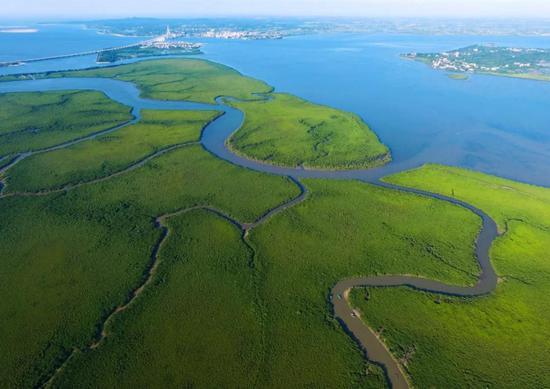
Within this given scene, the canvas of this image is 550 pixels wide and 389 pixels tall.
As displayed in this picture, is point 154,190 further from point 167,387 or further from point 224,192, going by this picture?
point 167,387

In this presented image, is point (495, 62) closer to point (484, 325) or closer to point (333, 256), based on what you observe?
point (333, 256)

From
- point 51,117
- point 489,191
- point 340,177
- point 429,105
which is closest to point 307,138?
point 340,177

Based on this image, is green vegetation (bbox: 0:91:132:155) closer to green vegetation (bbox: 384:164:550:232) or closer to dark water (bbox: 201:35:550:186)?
dark water (bbox: 201:35:550:186)

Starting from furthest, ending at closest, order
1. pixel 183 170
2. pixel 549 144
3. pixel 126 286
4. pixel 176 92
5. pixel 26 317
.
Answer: pixel 176 92 → pixel 549 144 → pixel 183 170 → pixel 126 286 → pixel 26 317

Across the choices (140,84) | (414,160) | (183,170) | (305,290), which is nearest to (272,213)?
(305,290)

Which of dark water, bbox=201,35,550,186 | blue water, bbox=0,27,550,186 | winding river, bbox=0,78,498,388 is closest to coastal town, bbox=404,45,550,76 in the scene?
blue water, bbox=0,27,550,186

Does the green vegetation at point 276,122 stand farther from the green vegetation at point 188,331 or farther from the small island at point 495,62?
the small island at point 495,62
